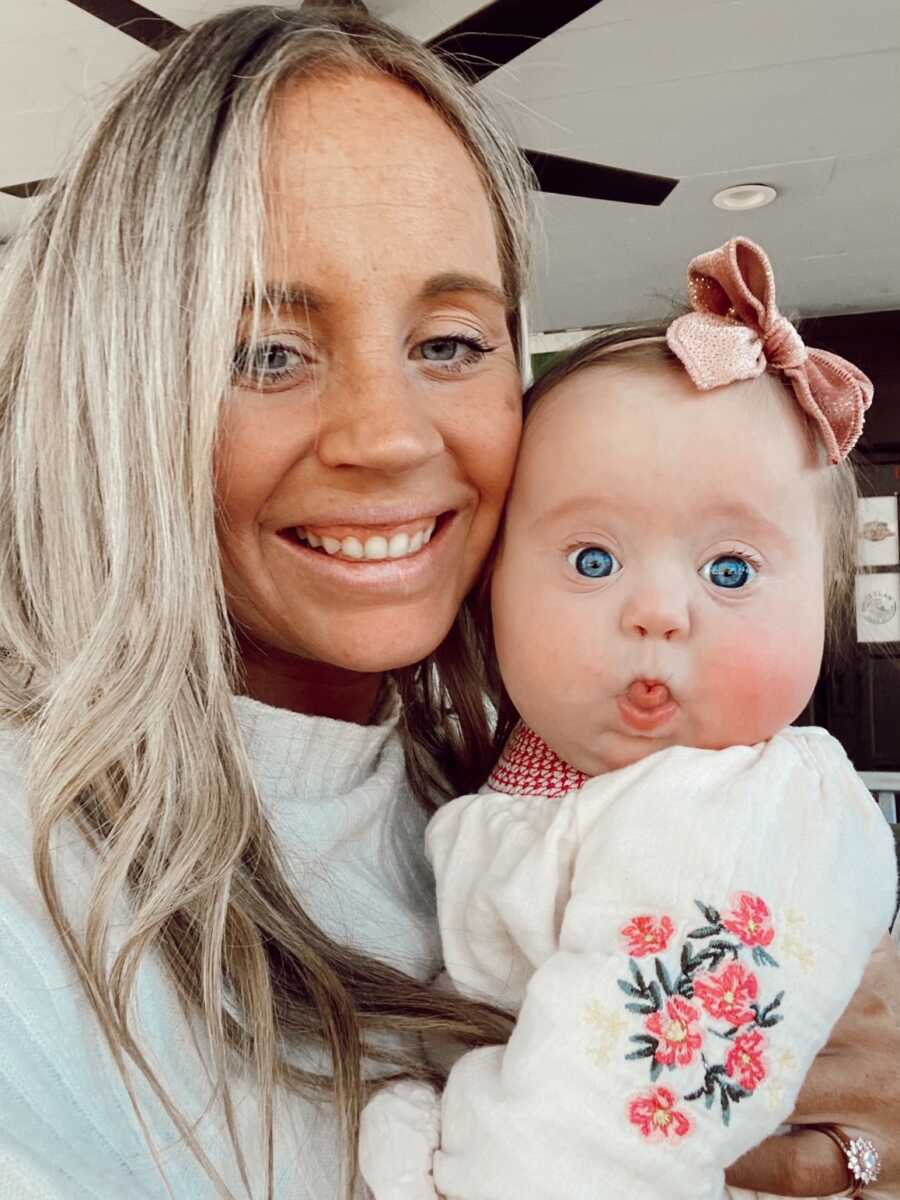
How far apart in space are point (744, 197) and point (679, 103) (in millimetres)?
922

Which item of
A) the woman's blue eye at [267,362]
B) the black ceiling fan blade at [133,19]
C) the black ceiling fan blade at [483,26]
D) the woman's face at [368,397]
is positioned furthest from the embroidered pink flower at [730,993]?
the black ceiling fan blade at [133,19]

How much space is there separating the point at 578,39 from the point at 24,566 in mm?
3041

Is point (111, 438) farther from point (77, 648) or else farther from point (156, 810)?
point (156, 810)

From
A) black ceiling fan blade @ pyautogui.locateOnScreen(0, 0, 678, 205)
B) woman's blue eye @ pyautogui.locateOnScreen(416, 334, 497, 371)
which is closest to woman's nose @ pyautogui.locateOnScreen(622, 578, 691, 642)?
woman's blue eye @ pyautogui.locateOnScreen(416, 334, 497, 371)

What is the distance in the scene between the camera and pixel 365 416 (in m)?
1.01

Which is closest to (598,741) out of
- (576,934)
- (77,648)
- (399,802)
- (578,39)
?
(576,934)

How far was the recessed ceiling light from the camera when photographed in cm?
455

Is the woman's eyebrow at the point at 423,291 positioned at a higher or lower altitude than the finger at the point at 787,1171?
higher

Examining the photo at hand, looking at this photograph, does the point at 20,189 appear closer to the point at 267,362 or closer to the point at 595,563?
the point at 267,362

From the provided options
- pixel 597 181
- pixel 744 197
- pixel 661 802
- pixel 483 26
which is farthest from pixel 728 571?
pixel 744 197

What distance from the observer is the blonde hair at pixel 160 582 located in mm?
867

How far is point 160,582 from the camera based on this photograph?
0.96m

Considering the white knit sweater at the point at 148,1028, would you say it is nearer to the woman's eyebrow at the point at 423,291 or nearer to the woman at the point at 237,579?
the woman at the point at 237,579

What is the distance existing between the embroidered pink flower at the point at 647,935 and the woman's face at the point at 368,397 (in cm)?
39
